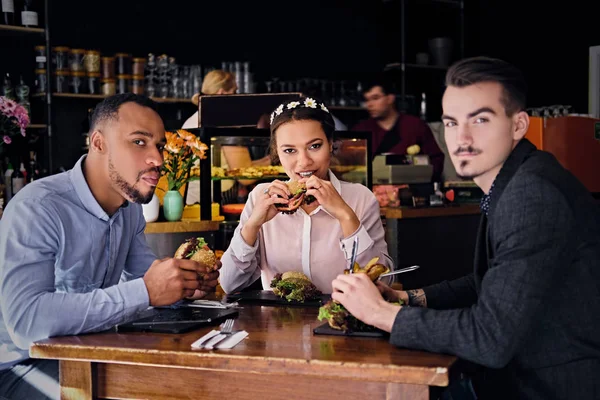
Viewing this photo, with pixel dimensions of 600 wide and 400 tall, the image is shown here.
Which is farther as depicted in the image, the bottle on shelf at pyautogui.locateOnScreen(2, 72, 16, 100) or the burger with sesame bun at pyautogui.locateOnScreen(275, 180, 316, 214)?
the bottle on shelf at pyautogui.locateOnScreen(2, 72, 16, 100)

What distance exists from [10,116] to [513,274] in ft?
11.5

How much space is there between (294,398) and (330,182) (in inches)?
46.7

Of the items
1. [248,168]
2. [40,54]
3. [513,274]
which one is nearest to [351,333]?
[513,274]

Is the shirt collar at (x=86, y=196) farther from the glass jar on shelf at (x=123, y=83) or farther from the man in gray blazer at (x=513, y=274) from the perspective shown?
the glass jar on shelf at (x=123, y=83)

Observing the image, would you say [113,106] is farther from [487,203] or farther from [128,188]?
[487,203]

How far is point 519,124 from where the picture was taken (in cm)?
185

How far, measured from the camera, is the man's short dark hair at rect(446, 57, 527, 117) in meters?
1.84

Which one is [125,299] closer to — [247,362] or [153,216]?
[247,362]

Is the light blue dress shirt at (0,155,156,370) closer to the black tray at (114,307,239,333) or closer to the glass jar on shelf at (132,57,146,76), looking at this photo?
the black tray at (114,307,239,333)

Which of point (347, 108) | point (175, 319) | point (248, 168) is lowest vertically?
point (175, 319)

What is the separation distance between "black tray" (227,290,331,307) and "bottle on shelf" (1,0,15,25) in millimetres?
4189

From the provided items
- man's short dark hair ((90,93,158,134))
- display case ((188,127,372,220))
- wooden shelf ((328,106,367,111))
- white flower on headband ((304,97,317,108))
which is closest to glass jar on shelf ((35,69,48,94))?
display case ((188,127,372,220))

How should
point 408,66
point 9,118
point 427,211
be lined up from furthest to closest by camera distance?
point 408,66, point 427,211, point 9,118

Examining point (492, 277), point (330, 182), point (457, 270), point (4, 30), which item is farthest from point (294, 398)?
point (4, 30)
